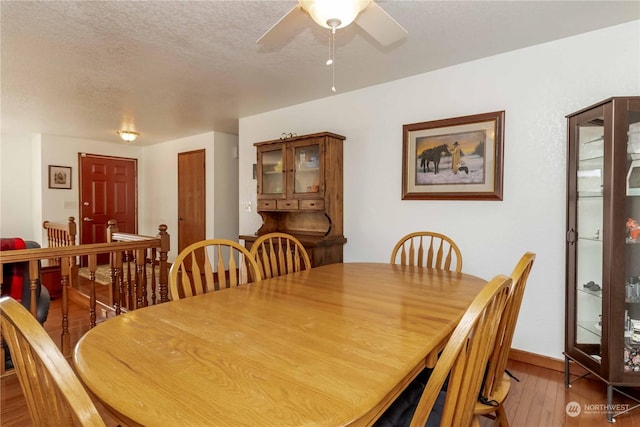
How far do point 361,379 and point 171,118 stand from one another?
4448 millimetres

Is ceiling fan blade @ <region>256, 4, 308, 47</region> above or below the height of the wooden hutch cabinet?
above

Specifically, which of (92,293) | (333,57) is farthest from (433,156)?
(92,293)

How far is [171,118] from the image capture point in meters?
4.39

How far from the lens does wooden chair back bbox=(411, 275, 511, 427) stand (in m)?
0.71

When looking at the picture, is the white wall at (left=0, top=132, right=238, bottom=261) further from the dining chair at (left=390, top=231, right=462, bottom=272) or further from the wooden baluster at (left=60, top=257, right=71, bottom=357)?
the dining chair at (left=390, top=231, right=462, bottom=272)

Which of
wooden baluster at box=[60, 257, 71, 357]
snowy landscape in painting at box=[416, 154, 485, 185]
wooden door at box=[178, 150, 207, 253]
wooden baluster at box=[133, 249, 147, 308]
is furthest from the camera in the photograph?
wooden door at box=[178, 150, 207, 253]

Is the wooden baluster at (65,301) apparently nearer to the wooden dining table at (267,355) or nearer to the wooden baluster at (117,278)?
the wooden baluster at (117,278)

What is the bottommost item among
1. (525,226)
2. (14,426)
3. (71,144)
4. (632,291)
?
(14,426)

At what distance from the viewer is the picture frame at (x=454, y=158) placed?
2582 mm

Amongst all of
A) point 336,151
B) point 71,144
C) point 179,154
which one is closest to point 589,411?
point 336,151

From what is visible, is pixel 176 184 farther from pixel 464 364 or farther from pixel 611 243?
pixel 464 364

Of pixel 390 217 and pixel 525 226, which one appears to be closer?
pixel 525 226

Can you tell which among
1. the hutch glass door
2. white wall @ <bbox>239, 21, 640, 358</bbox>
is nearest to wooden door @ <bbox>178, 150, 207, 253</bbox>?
white wall @ <bbox>239, 21, 640, 358</bbox>

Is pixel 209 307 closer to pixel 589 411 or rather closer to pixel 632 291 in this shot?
pixel 589 411
